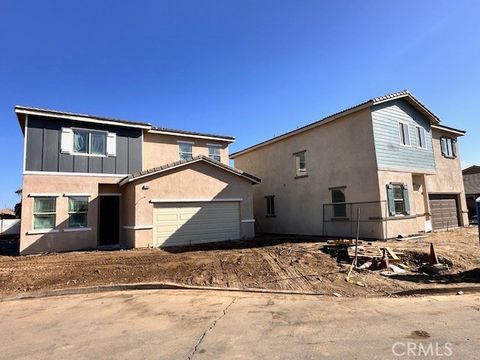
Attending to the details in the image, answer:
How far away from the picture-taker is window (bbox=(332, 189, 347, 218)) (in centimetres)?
1702

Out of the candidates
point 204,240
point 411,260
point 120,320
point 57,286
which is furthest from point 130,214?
point 411,260

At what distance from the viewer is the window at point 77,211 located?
1517cm

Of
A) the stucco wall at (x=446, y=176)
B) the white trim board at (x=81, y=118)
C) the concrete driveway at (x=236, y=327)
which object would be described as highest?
the white trim board at (x=81, y=118)

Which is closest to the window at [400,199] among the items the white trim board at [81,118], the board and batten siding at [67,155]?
the board and batten siding at [67,155]

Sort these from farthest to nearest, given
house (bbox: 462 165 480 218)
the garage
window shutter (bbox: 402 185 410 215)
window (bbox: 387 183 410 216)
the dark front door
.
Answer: house (bbox: 462 165 480 218), the garage, the dark front door, window shutter (bbox: 402 185 410 215), window (bbox: 387 183 410 216)

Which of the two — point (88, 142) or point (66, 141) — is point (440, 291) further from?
point (66, 141)

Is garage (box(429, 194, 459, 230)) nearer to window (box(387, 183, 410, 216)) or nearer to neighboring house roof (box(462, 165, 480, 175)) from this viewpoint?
window (box(387, 183, 410, 216))

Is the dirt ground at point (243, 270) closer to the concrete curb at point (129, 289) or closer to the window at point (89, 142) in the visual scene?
the concrete curb at point (129, 289)

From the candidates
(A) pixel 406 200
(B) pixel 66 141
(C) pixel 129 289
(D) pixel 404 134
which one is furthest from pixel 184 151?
(A) pixel 406 200

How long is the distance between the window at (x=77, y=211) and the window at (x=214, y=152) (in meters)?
8.10

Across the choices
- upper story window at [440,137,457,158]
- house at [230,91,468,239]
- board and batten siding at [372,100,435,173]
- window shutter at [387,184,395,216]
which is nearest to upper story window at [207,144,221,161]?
house at [230,91,468,239]

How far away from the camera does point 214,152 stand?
20969 mm

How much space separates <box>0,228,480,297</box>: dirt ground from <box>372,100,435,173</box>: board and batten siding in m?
4.99

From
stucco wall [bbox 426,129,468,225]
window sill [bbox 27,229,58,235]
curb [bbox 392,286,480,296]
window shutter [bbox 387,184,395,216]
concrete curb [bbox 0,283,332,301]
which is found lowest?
curb [bbox 392,286,480,296]
